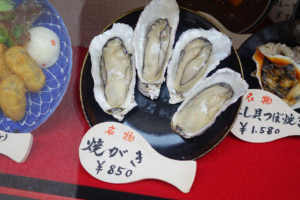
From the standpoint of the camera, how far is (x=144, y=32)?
78 cm

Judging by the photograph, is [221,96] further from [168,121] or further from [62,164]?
[62,164]

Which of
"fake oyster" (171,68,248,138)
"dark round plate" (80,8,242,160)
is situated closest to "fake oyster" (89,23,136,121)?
"dark round plate" (80,8,242,160)

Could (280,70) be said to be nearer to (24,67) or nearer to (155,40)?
(155,40)

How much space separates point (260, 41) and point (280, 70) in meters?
0.09

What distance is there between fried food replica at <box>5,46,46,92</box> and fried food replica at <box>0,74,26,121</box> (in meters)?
0.01

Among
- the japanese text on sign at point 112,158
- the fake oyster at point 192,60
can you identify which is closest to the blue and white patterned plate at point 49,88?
the japanese text on sign at point 112,158

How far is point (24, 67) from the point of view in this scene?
25.0 inches

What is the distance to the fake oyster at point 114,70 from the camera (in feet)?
2.38

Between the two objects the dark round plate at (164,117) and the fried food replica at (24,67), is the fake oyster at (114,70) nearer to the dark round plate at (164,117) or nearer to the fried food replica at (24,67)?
the dark round plate at (164,117)

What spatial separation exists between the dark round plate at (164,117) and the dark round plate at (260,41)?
0.08 m

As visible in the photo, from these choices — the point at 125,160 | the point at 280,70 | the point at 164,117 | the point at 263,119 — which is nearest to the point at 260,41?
the point at 280,70

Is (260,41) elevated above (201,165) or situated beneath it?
elevated above

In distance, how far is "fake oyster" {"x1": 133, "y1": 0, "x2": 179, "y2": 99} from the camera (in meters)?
0.75

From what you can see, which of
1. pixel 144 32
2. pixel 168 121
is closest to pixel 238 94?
pixel 168 121
